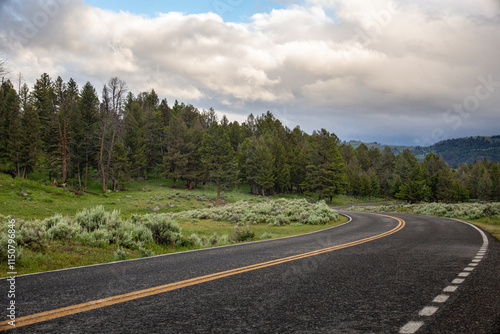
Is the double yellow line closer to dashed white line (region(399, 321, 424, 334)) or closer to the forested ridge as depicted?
dashed white line (region(399, 321, 424, 334))

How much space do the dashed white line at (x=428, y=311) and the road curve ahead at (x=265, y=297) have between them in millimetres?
12

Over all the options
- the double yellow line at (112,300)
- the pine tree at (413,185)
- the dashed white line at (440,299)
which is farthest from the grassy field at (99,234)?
the pine tree at (413,185)

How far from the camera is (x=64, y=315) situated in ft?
11.9

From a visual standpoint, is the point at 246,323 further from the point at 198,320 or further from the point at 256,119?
the point at 256,119

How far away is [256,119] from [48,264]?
322 ft

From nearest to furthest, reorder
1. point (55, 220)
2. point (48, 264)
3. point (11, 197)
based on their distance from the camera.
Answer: point (48, 264), point (55, 220), point (11, 197)

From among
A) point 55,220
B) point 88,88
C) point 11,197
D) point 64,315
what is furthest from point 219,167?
point 64,315

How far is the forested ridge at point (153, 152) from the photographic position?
1754 inches

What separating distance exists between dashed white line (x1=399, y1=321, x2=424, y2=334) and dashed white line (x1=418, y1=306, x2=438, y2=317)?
31 cm

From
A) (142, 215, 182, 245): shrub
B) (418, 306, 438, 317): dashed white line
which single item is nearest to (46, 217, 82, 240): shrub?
(142, 215, 182, 245): shrub

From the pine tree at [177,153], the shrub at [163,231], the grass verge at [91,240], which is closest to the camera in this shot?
the grass verge at [91,240]

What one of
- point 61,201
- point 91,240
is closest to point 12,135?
point 61,201

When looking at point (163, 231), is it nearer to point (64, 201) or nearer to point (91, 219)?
point (91, 219)

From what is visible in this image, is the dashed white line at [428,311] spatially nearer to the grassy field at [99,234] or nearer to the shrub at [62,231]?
the grassy field at [99,234]
